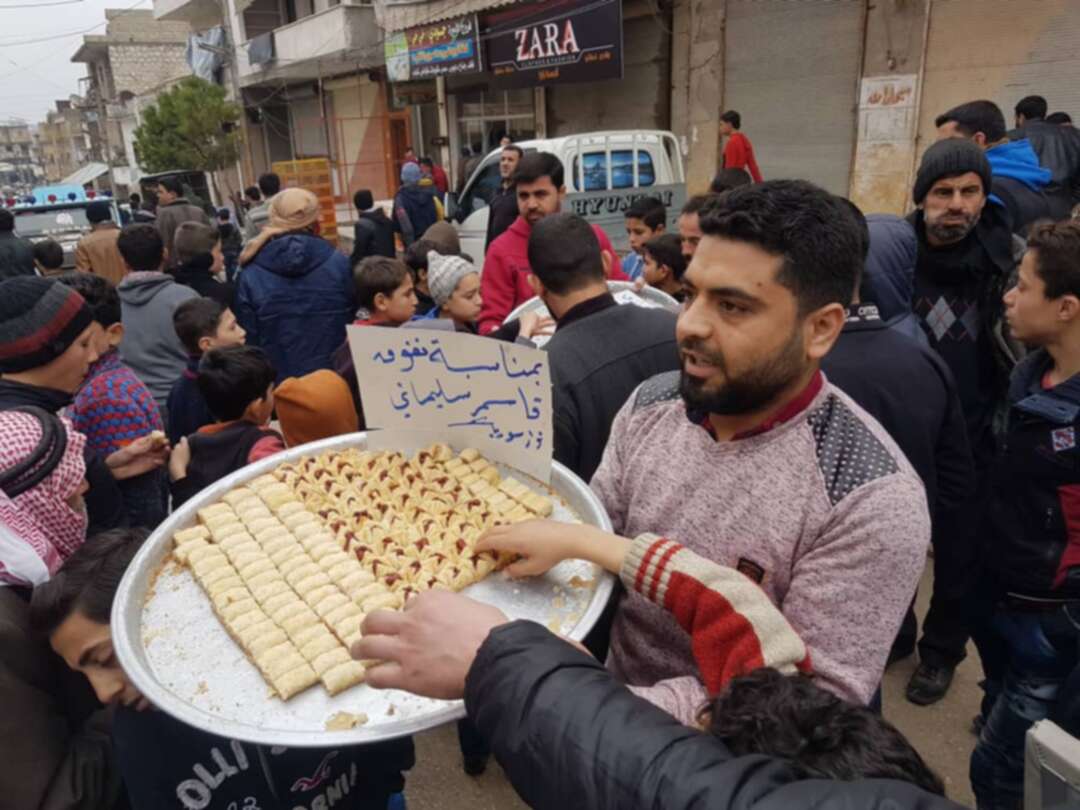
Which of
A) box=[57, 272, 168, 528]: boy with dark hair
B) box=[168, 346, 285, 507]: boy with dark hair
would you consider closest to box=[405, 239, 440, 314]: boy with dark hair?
box=[57, 272, 168, 528]: boy with dark hair

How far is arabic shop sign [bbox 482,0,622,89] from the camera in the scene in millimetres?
12500

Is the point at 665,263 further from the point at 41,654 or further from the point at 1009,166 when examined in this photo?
the point at 41,654

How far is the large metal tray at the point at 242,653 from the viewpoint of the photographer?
1204 millimetres

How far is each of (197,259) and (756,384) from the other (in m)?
4.77

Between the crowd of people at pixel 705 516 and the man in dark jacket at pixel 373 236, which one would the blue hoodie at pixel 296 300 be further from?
the man in dark jacket at pixel 373 236

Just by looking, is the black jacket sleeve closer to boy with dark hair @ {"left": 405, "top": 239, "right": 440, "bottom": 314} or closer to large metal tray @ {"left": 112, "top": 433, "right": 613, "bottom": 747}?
large metal tray @ {"left": 112, "top": 433, "right": 613, "bottom": 747}

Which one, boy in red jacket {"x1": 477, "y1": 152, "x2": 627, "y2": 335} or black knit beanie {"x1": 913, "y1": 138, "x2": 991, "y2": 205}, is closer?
black knit beanie {"x1": 913, "y1": 138, "x2": 991, "y2": 205}

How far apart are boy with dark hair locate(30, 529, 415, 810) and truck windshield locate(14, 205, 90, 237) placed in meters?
12.9

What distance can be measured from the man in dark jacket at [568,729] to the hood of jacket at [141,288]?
12.4ft

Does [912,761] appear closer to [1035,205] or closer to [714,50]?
[1035,205]

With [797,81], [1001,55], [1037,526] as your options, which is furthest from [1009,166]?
[797,81]

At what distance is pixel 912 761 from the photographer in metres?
0.83

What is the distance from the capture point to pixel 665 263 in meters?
4.38

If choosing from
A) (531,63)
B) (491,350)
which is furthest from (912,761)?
(531,63)
